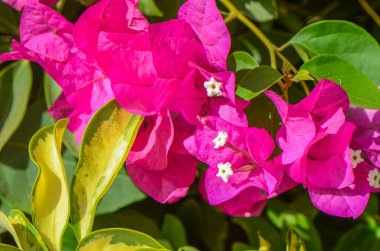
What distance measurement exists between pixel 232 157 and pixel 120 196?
28 cm

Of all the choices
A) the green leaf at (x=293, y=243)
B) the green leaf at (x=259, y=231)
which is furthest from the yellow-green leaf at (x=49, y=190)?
the green leaf at (x=259, y=231)

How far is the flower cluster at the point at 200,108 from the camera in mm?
640

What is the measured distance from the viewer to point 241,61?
2.34ft

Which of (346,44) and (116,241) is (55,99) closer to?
(116,241)

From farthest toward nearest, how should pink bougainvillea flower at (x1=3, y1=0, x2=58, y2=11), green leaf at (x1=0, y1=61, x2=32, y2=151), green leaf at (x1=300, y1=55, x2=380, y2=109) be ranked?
green leaf at (x1=0, y1=61, x2=32, y2=151)
pink bougainvillea flower at (x1=3, y1=0, x2=58, y2=11)
green leaf at (x1=300, y1=55, x2=380, y2=109)

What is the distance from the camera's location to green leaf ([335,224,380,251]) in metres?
0.93

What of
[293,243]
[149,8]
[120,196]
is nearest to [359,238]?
[293,243]

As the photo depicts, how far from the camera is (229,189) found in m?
0.71

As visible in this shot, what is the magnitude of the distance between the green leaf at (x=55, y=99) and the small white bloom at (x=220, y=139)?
0.87 ft

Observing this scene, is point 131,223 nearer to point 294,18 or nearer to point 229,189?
point 229,189

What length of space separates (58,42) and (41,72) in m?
0.30

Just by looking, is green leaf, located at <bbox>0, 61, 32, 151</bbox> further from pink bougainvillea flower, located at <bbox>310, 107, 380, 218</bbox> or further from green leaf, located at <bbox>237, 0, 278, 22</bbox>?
pink bougainvillea flower, located at <bbox>310, 107, 380, 218</bbox>

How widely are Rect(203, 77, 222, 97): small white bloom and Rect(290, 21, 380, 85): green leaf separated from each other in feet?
0.56

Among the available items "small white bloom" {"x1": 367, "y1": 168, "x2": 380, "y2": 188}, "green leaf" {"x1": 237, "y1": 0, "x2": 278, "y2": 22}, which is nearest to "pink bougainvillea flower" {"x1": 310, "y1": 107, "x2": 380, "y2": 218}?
"small white bloom" {"x1": 367, "y1": 168, "x2": 380, "y2": 188}
